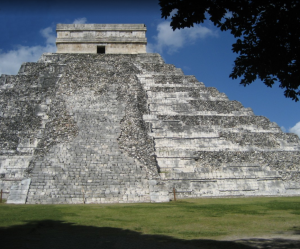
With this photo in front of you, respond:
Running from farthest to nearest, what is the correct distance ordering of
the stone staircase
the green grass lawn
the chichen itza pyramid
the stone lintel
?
the stone lintel
the stone staircase
the chichen itza pyramid
the green grass lawn

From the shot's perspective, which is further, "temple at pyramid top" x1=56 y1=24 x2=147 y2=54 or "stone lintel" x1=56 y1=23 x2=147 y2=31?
"stone lintel" x1=56 y1=23 x2=147 y2=31

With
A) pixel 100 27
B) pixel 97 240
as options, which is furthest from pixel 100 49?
pixel 97 240

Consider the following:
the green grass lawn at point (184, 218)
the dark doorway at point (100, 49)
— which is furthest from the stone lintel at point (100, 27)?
the green grass lawn at point (184, 218)

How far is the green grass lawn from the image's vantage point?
6082 mm

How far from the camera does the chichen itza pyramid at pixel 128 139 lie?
11.2m

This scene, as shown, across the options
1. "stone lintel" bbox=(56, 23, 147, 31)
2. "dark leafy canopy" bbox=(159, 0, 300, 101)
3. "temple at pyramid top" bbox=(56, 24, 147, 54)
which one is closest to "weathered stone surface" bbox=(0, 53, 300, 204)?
"temple at pyramid top" bbox=(56, 24, 147, 54)

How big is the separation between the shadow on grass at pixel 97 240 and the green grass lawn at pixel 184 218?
0.40m

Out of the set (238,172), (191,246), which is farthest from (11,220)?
(238,172)

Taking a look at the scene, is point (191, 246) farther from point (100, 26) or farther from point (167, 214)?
point (100, 26)

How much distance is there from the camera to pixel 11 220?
22.8 feet

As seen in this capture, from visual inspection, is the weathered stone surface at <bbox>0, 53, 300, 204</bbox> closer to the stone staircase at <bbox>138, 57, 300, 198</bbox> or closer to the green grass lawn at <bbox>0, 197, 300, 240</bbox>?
the stone staircase at <bbox>138, 57, 300, 198</bbox>

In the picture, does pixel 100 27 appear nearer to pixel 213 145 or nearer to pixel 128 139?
pixel 128 139

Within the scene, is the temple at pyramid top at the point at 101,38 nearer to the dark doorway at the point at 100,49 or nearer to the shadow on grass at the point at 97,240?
the dark doorway at the point at 100,49

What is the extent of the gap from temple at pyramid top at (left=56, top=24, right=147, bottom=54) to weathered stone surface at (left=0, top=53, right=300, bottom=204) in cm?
342
